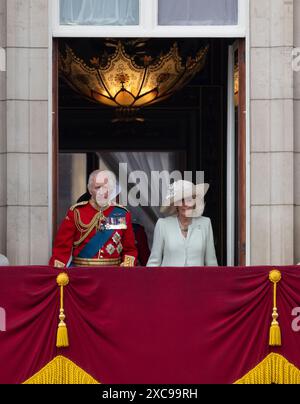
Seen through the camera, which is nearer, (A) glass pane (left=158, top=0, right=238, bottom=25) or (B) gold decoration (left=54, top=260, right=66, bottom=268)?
(B) gold decoration (left=54, top=260, right=66, bottom=268)

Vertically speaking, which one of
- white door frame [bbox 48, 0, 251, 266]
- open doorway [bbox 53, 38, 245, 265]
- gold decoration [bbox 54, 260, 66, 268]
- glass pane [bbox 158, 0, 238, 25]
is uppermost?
glass pane [bbox 158, 0, 238, 25]

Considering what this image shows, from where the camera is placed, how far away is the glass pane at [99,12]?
1201cm

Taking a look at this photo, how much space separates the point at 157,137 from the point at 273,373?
822cm

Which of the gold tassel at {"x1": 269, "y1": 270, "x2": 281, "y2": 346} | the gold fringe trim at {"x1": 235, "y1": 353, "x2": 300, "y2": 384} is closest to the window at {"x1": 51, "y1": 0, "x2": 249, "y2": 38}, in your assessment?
the gold tassel at {"x1": 269, "y1": 270, "x2": 281, "y2": 346}

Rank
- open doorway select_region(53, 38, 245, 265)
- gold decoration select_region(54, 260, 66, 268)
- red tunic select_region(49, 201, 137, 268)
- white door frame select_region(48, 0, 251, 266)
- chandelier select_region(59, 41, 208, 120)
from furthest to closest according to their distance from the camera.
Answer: open doorway select_region(53, 38, 245, 265)
chandelier select_region(59, 41, 208, 120)
white door frame select_region(48, 0, 251, 266)
red tunic select_region(49, 201, 137, 268)
gold decoration select_region(54, 260, 66, 268)

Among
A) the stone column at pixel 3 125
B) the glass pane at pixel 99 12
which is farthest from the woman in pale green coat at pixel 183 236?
the glass pane at pixel 99 12

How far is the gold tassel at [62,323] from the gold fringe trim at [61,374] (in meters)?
0.15

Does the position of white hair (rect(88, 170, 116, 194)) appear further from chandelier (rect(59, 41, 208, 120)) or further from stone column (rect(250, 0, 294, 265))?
chandelier (rect(59, 41, 208, 120))

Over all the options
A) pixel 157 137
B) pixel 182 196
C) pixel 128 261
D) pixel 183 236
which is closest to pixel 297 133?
pixel 182 196

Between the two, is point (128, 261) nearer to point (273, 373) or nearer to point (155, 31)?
point (273, 373)

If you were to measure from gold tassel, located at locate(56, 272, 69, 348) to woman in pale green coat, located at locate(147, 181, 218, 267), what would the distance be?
37.9 inches

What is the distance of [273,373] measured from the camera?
11.2m

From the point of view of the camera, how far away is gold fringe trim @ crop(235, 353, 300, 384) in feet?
36.6
